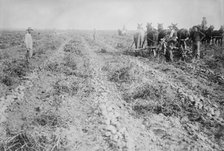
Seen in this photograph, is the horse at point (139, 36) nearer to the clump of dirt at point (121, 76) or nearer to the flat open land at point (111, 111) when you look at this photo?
the flat open land at point (111, 111)

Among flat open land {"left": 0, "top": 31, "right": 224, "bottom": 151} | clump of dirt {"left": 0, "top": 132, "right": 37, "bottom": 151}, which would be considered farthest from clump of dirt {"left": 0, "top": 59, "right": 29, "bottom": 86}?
clump of dirt {"left": 0, "top": 132, "right": 37, "bottom": 151}

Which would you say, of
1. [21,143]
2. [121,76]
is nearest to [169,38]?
[121,76]

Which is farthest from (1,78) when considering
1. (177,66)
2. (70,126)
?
(177,66)

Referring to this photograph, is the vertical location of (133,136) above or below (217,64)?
below

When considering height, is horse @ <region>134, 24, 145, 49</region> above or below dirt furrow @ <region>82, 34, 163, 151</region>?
above

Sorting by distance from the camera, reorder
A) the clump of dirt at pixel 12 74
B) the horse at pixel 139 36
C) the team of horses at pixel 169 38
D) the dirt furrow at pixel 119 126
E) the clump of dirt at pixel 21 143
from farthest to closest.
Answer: the horse at pixel 139 36 < the team of horses at pixel 169 38 < the clump of dirt at pixel 12 74 < the dirt furrow at pixel 119 126 < the clump of dirt at pixel 21 143

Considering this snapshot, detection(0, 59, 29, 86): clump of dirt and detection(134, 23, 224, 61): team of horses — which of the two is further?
detection(134, 23, 224, 61): team of horses

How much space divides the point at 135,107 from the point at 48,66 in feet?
17.9

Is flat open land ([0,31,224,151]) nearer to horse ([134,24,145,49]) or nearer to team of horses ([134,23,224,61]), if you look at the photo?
team of horses ([134,23,224,61])

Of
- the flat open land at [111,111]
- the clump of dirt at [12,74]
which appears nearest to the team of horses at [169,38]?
the flat open land at [111,111]

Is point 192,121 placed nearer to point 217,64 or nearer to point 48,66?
point 217,64

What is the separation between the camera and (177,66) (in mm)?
9719

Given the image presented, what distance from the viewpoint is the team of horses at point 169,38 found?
10.8 meters

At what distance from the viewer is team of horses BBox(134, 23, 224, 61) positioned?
10.8m
